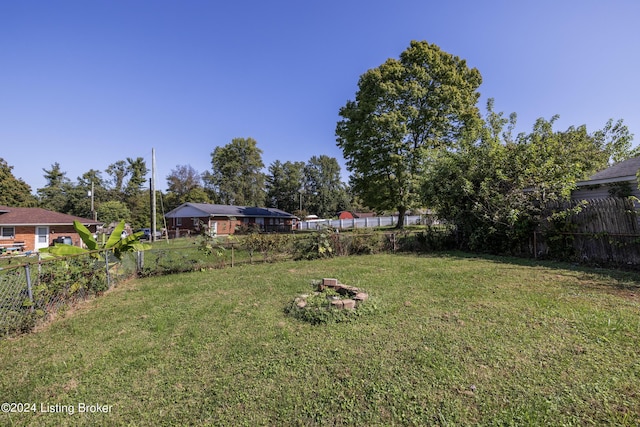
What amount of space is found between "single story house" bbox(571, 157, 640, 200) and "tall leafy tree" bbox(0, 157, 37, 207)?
52.5 metres

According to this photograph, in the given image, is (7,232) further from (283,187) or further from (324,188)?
(324,188)

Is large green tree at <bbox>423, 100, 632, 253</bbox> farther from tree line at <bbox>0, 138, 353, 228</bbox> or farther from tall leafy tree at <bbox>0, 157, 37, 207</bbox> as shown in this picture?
tall leafy tree at <bbox>0, 157, 37, 207</bbox>

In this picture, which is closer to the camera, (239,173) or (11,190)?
(11,190)

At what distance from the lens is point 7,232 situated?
687 inches

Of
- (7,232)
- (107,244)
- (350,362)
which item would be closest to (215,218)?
(7,232)

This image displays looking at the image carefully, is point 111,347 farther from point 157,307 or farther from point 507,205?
point 507,205

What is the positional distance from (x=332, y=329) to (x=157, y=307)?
3.64m

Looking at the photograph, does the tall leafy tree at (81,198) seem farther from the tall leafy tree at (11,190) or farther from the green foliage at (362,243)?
the green foliage at (362,243)

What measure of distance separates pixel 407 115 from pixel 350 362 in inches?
744

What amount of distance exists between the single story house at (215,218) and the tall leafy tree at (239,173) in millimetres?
14179

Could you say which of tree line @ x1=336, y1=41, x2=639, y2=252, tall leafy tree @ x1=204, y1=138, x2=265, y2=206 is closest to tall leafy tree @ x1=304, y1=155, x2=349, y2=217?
tall leafy tree @ x1=204, y1=138, x2=265, y2=206

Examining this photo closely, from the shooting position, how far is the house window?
56.6 ft

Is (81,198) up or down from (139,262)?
up

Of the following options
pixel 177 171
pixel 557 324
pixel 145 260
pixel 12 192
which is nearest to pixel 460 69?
pixel 557 324
